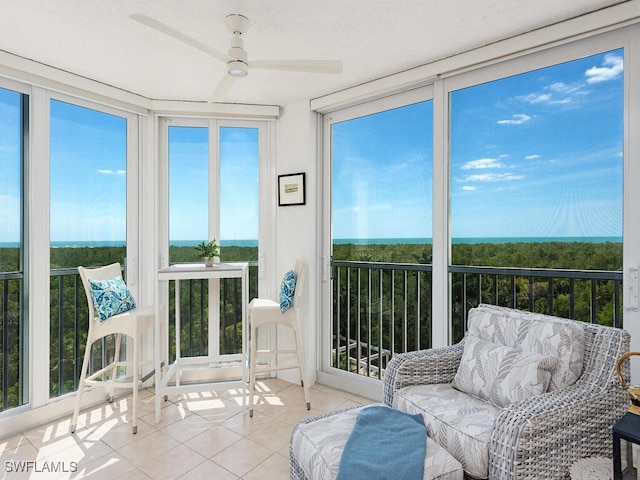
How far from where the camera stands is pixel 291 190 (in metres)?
3.43

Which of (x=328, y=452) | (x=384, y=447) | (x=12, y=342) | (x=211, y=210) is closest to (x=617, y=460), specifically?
(x=384, y=447)

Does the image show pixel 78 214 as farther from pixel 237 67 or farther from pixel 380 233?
pixel 380 233

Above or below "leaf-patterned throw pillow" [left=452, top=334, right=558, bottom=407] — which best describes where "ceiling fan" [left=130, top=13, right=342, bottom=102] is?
above

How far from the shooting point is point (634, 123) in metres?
2.03

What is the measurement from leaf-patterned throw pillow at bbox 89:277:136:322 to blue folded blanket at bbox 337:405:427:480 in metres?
1.94

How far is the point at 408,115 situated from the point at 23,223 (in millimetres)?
2949

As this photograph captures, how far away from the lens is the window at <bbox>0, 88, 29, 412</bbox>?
2586mm

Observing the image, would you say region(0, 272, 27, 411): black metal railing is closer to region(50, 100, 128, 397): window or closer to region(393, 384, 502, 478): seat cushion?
region(50, 100, 128, 397): window

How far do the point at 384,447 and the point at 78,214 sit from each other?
112 inches

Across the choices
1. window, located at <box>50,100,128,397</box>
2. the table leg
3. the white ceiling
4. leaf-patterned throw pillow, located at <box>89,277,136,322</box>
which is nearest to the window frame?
the white ceiling

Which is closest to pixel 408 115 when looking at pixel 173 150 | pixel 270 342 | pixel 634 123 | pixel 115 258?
pixel 634 123

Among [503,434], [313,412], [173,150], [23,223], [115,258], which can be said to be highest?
[173,150]

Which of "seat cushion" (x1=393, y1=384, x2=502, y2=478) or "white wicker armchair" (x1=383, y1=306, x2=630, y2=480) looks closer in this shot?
"white wicker armchair" (x1=383, y1=306, x2=630, y2=480)

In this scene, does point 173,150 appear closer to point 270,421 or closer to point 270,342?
point 270,342
